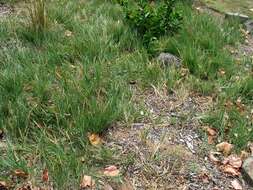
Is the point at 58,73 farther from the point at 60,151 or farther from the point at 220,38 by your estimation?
the point at 220,38

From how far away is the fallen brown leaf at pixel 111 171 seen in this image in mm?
2875

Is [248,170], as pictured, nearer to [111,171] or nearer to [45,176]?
[111,171]

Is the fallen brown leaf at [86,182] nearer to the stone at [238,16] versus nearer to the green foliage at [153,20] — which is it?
the green foliage at [153,20]

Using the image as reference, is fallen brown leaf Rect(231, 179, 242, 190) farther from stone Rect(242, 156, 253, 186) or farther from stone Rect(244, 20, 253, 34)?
stone Rect(244, 20, 253, 34)

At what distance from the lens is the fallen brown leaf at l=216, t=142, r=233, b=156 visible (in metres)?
3.26

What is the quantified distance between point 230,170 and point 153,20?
2022 mm

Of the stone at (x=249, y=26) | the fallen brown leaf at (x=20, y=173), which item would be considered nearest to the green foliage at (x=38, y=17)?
the fallen brown leaf at (x=20, y=173)

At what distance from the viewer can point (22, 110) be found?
3.15m

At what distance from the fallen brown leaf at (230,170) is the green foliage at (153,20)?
5.74ft

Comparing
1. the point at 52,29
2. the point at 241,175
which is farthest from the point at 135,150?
the point at 52,29

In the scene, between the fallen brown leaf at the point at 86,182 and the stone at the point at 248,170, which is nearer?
the fallen brown leaf at the point at 86,182

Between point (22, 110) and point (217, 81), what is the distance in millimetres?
1828

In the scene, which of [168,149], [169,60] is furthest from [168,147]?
[169,60]

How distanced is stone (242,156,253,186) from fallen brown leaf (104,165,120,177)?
0.91 metres
